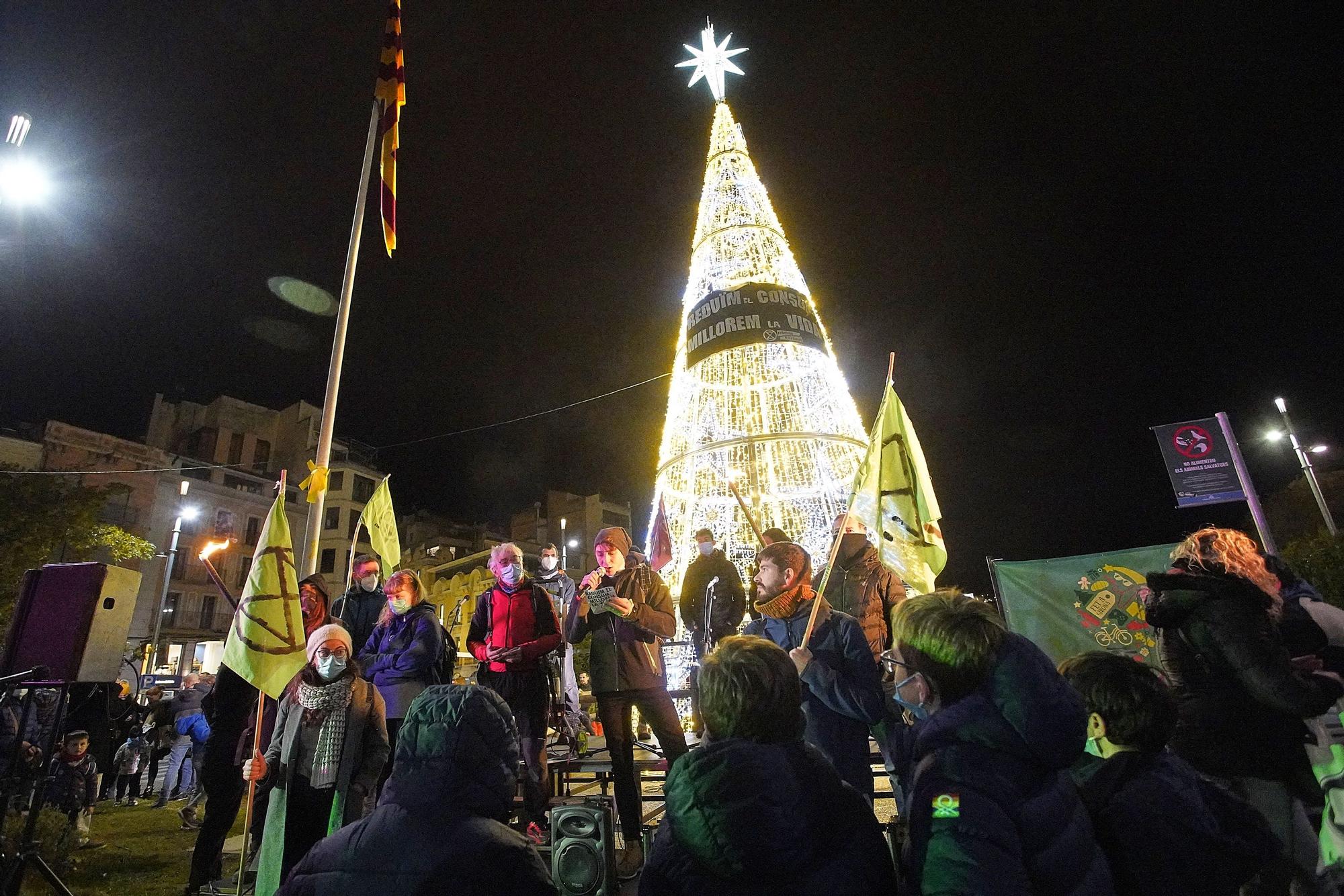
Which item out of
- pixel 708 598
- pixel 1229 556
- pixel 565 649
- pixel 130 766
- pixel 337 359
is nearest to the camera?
pixel 1229 556

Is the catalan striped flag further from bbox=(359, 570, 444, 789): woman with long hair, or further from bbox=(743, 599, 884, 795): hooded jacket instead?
bbox=(743, 599, 884, 795): hooded jacket

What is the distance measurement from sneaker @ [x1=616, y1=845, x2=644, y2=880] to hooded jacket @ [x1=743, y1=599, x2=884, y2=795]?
4.86 feet

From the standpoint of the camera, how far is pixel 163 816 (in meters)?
8.40

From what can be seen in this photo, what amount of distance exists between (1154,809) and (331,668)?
4217mm

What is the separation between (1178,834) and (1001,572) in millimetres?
6630

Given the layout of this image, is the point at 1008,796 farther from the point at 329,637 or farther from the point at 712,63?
the point at 712,63

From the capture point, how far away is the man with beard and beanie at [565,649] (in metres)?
6.91

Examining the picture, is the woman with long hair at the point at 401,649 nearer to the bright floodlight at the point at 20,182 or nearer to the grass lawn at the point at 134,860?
the grass lawn at the point at 134,860

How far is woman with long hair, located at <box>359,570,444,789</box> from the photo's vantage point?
4.93m

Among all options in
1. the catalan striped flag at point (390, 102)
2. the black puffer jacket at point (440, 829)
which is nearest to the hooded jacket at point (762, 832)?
the black puffer jacket at point (440, 829)

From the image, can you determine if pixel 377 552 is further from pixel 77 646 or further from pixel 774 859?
pixel 774 859

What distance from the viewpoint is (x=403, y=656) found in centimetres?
498

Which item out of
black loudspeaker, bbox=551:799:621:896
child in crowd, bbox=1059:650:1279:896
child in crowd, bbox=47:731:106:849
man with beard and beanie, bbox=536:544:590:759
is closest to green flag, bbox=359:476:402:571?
man with beard and beanie, bbox=536:544:590:759

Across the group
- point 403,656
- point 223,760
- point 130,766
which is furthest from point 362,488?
point 403,656
